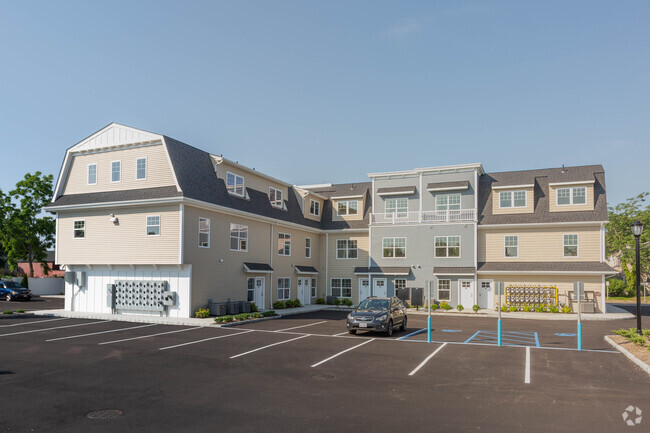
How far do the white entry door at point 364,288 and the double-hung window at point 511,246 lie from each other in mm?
10478

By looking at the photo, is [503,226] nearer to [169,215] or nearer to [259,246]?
[259,246]

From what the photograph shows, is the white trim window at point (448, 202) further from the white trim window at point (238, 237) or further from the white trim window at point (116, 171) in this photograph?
the white trim window at point (116, 171)

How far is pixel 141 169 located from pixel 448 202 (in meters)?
21.6

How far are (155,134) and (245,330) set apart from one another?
11979mm

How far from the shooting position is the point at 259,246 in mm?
31297

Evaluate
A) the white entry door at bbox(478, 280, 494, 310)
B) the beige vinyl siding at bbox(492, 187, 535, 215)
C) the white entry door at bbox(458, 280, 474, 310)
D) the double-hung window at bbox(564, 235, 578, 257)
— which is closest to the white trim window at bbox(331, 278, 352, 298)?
the white entry door at bbox(458, 280, 474, 310)

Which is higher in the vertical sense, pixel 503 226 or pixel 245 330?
pixel 503 226

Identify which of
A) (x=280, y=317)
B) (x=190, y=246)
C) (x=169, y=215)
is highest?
(x=169, y=215)

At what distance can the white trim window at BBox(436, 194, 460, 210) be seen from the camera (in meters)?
35.5

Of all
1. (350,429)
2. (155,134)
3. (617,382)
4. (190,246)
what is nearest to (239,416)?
(350,429)

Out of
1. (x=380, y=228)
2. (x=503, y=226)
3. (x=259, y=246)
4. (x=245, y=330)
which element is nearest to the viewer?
(x=245, y=330)

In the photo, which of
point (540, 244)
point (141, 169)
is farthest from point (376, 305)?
point (540, 244)

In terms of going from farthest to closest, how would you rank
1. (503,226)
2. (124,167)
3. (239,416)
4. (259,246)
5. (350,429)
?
(503,226) → (259,246) → (124,167) → (239,416) → (350,429)

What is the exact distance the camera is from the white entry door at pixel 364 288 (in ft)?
122
